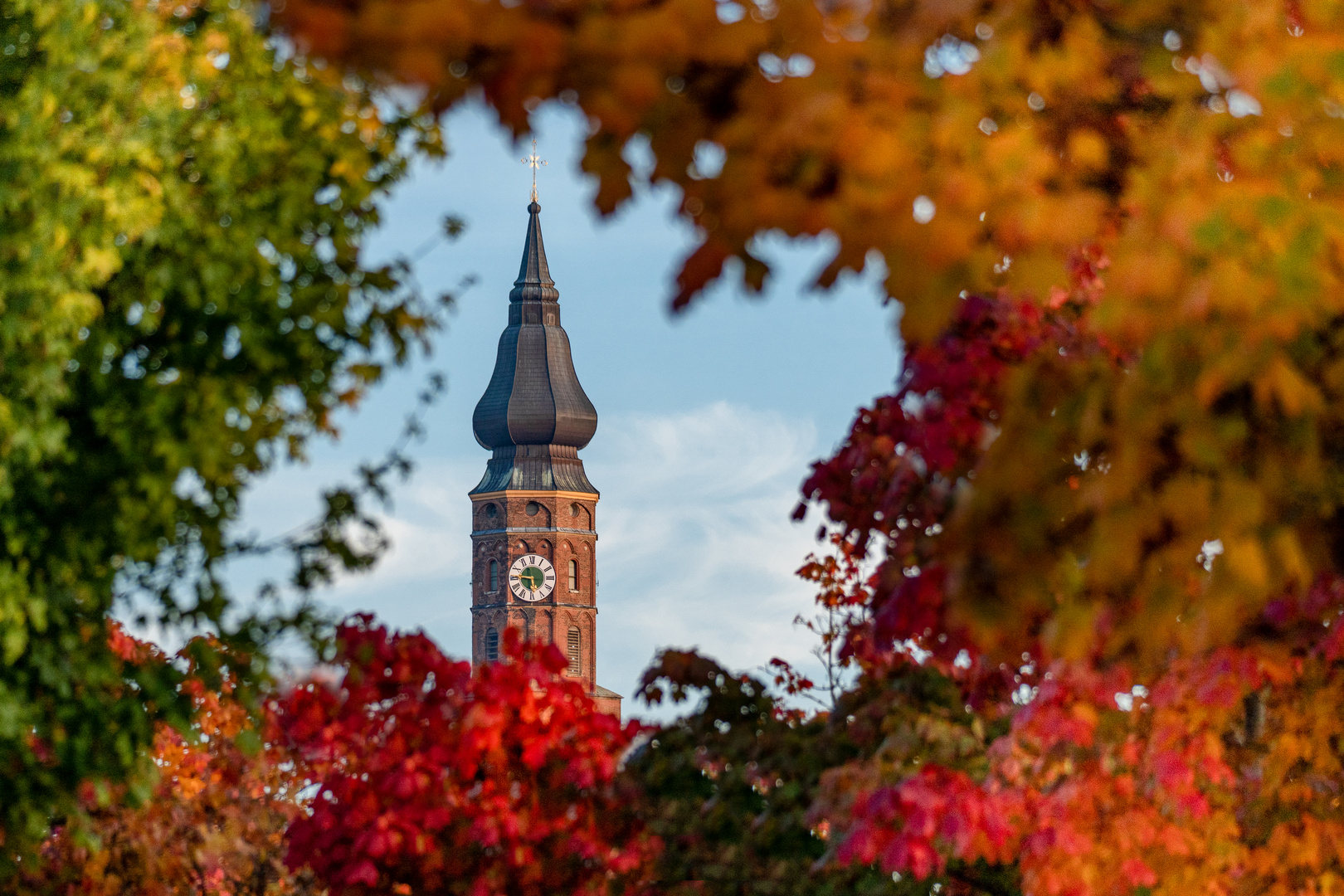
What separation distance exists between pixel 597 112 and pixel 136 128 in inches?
190

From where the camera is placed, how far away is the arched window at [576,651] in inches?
4163

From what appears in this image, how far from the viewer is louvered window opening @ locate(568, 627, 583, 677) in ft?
347

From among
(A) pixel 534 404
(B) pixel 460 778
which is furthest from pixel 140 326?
(A) pixel 534 404

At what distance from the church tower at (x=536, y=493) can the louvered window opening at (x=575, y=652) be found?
0.34 feet

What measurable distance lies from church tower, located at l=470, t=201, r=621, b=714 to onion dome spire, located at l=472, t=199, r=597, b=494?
6cm

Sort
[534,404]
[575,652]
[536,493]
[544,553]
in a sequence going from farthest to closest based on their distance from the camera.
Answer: [544,553] → [575,652] → [536,493] → [534,404]

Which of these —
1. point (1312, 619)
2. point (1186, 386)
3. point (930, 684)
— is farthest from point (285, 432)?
point (1186, 386)

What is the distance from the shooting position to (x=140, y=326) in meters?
7.68

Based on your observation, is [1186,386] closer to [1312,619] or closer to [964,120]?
[964,120]

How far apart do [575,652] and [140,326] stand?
330 feet

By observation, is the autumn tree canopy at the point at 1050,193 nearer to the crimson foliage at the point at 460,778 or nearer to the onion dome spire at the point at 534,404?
the crimson foliage at the point at 460,778

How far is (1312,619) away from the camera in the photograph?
731 centimetres

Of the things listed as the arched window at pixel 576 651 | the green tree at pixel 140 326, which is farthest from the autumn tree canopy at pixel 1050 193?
the arched window at pixel 576 651

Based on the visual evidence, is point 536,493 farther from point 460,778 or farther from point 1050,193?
point 1050,193
